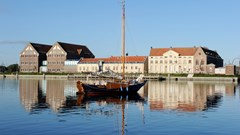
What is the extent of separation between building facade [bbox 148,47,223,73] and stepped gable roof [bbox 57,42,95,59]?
30289 millimetres

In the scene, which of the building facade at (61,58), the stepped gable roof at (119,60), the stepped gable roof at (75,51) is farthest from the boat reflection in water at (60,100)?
the stepped gable roof at (75,51)

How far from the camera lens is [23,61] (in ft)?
473

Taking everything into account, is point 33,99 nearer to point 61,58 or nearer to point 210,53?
point 61,58

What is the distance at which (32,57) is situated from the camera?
140 m

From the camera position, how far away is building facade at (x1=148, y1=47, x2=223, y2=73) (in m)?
121

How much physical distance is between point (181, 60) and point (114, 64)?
2369 centimetres

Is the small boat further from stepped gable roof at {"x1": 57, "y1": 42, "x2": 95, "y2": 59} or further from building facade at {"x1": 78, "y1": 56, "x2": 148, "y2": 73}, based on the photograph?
stepped gable roof at {"x1": 57, "y1": 42, "x2": 95, "y2": 59}

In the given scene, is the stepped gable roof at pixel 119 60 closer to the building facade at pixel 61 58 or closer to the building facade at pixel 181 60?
the building facade at pixel 181 60

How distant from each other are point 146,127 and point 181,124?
2.66m

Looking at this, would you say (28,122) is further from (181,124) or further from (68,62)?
(68,62)

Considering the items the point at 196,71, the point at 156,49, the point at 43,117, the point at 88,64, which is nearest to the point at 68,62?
the point at 88,64

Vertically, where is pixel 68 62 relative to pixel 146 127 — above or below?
above

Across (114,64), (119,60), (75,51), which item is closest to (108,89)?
(119,60)

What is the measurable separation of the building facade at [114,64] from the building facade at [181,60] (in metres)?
3.87
